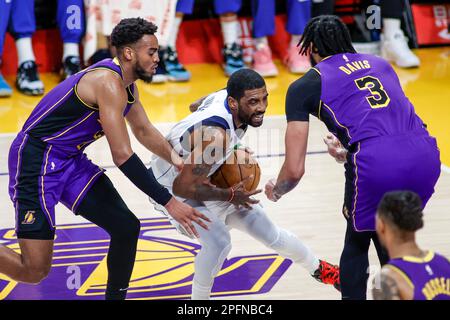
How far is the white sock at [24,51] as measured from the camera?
9.38 metres

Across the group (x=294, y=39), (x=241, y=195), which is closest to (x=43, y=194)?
(x=241, y=195)

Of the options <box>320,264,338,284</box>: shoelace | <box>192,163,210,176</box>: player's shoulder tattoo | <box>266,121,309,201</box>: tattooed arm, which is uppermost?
<box>266,121,309,201</box>: tattooed arm

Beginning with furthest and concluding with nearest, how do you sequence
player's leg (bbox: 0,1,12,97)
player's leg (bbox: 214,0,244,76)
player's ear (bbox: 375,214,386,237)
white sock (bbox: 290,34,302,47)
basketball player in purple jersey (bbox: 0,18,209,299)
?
white sock (bbox: 290,34,302,47) < player's leg (bbox: 214,0,244,76) < player's leg (bbox: 0,1,12,97) < basketball player in purple jersey (bbox: 0,18,209,299) < player's ear (bbox: 375,214,386,237)

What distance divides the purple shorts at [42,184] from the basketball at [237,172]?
74 cm

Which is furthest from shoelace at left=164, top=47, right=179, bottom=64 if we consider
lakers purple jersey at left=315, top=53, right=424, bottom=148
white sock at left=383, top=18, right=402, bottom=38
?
lakers purple jersey at left=315, top=53, right=424, bottom=148

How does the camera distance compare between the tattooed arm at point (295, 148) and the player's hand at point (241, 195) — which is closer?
the tattooed arm at point (295, 148)

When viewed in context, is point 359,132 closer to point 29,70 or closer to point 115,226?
point 115,226

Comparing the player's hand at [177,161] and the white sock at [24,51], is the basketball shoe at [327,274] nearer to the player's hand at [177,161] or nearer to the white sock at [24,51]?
the player's hand at [177,161]

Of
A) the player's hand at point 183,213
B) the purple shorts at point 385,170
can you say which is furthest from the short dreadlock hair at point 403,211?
the player's hand at point 183,213

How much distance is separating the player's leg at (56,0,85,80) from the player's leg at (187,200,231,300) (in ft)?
15.6

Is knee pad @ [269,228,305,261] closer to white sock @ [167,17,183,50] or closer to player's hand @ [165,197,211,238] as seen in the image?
player's hand @ [165,197,211,238]

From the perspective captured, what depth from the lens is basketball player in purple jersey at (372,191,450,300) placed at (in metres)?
3.40
